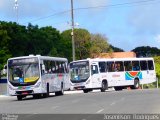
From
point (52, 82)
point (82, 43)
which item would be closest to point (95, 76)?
point (52, 82)

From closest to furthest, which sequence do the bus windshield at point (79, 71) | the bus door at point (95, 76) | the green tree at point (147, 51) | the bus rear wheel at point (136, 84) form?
the bus windshield at point (79, 71) < the bus door at point (95, 76) < the bus rear wheel at point (136, 84) < the green tree at point (147, 51)

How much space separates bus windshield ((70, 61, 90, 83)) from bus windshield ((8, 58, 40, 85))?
931 cm

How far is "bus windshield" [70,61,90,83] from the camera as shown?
46531 mm

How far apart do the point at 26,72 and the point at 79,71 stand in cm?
1013

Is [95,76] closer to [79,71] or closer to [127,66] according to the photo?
[79,71]

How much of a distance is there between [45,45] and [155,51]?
83.6 m

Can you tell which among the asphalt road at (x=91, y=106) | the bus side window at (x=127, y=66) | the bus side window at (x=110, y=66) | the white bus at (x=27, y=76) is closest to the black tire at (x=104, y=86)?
the bus side window at (x=110, y=66)

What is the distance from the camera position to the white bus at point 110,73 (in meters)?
46.6

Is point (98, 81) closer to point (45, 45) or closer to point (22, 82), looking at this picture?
point (22, 82)

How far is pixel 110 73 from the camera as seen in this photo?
48.8m

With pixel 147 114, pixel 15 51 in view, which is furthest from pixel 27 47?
pixel 147 114

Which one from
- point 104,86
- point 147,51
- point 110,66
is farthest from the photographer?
point 147,51

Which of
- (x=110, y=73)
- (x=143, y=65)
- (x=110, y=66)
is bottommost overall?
(x=110, y=73)

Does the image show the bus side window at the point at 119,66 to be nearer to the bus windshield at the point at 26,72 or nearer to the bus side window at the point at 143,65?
the bus side window at the point at 143,65
